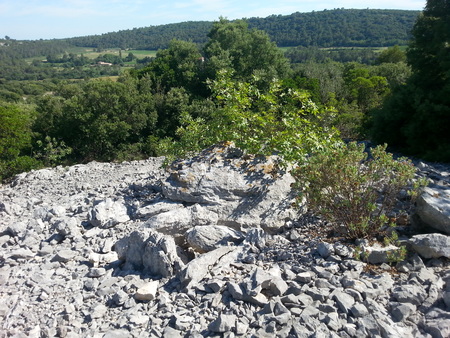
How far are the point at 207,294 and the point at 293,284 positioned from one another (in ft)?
3.33

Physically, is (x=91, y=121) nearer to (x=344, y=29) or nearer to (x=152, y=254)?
(x=152, y=254)

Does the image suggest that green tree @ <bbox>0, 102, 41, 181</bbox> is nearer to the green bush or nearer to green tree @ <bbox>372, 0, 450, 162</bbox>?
the green bush

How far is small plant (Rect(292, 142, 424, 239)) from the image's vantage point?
4.53 metres

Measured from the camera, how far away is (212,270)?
14.4 ft

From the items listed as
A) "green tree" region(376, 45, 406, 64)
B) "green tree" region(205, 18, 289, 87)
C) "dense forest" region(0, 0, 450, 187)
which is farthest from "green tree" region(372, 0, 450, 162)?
Answer: "green tree" region(376, 45, 406, 64)

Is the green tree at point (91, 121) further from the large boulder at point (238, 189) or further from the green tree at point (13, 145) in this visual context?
the large boulder at point (238, 189)

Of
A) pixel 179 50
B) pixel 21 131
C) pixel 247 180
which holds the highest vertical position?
pixel 179 50

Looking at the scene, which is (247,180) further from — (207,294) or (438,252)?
(438,252)

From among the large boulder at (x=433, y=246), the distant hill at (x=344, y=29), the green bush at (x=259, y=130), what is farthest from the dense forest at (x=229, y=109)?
the distant hill at (x=344, y=29)

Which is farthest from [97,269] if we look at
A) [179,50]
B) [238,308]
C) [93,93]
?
[179,50]

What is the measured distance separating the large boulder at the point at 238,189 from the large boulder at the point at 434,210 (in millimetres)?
1786

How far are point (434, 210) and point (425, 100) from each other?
9601 millimetres

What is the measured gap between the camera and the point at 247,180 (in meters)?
5.98

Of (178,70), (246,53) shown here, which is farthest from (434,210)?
(246,53)
